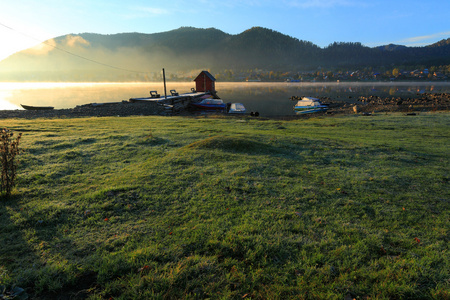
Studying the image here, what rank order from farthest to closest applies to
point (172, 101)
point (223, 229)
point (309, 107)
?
point (309, 107) → point (172, 101) → point (223, 229)

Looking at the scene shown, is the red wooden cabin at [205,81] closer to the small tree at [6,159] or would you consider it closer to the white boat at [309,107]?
the white boat at [309,107]

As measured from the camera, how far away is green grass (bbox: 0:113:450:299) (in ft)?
12.0

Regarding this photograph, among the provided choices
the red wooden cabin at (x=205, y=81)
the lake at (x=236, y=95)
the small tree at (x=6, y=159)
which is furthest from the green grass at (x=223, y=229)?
the red wooden cabin at (x=205, y=81)

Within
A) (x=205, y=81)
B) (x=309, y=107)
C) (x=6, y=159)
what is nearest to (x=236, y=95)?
(x=205, y=81)

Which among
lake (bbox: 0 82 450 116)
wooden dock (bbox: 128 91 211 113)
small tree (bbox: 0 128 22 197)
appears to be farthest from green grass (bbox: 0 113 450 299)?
lake (bbox: 0 82 450 116)

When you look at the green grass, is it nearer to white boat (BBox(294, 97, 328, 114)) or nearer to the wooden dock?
the wooden dock

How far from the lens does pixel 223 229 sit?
504cm

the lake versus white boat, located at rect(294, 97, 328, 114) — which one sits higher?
the lake

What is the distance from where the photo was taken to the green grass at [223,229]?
3652 mm

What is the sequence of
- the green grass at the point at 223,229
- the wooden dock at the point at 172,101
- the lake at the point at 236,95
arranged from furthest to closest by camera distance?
the lake at the point at 236,95 < the wooden dock at the point at 172,101 < the green grass at the point at 223,229

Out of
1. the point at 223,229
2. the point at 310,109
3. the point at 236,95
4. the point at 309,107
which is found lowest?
the point at 223,229

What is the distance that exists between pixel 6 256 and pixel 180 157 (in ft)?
20.8

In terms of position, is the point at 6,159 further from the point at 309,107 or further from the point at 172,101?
the point at 309,107

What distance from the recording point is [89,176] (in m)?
8.02
